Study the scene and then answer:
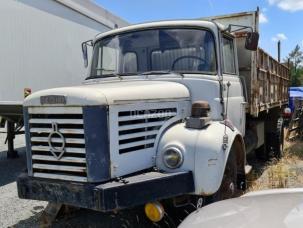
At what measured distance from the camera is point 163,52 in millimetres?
5129

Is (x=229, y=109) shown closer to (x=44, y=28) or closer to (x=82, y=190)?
(x=82, y=190)

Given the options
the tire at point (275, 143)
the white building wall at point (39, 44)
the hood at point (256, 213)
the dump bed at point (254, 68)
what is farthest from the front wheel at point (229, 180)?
the tire at point (275, 143)

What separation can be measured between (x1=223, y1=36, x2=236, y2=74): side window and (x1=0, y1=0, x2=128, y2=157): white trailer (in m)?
2.21

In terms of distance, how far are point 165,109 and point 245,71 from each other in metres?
2.72

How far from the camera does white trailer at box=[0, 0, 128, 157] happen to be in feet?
22.8

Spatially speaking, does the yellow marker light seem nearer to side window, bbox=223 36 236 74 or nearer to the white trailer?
side window, bbox=223 36 236 74

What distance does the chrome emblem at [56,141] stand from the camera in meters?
3.82

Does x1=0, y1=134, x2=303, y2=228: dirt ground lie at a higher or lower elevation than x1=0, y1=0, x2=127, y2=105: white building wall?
lower

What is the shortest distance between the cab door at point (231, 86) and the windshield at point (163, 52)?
0.31 meters

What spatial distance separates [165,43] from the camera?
5.18 m

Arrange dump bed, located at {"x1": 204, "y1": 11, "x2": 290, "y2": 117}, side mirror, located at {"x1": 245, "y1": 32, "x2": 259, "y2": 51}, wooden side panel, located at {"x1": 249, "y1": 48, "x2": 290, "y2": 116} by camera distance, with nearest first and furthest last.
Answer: side mirror, located at {"x1": 245, "y1": 32, "x2": 259, "y2": 51}, dump bed, located at {"x1": 204, "y1": 11, "x2": 290, "y2": 117}, wooden side panel, located at {"x1": 249, "y1": 48, "x2": 290, "y2": 116}

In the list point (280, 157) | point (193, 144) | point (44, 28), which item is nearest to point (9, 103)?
point (44, 28)

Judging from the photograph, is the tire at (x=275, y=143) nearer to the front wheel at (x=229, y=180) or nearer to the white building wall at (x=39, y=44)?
the white building wall at (x=39, y=44)

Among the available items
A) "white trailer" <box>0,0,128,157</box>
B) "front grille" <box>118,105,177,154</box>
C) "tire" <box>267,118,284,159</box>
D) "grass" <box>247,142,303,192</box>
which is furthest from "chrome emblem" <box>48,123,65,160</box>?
"tire" <box>267,118,284,159</box>
